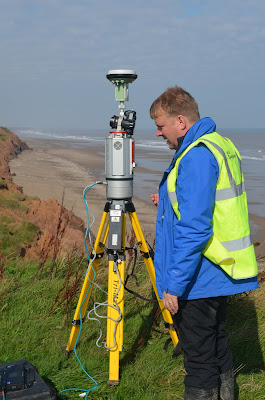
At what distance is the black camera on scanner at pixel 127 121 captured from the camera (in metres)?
3.09

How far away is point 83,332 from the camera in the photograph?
386 centimetres

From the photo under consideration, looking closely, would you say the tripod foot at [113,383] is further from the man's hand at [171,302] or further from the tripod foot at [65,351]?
the man's hand at [171,302]

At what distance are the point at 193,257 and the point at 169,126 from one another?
801mm

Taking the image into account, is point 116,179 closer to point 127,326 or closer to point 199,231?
point 199,231

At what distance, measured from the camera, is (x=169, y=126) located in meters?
2.65

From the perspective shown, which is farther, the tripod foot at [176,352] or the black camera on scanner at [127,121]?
the tripod foot at [176,352]

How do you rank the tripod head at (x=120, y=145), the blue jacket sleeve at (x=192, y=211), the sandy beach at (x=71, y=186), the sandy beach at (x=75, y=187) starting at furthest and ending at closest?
the sandy beach at (x=71, y=186) < the sandy beach at (x=75, y=187) < the tripod head at (x=120, y=145) < the blue jacket sleeve at (x=192, y=211)

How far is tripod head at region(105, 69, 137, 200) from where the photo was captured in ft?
9.98

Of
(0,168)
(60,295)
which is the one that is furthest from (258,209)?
(60,295)

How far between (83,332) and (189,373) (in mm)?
1392

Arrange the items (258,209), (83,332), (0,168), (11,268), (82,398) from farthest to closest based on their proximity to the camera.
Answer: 1. (0,168)
2. (258,209)
3. (11,268)
4. (83,332)
5. (82,398)

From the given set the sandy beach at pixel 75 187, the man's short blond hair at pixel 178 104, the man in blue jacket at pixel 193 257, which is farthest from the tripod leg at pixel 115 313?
the sandy beach at pixel 75 187

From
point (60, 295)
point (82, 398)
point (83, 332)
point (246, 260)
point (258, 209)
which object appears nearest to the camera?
point (246, 260)

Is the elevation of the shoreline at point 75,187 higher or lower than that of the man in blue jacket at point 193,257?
lower
